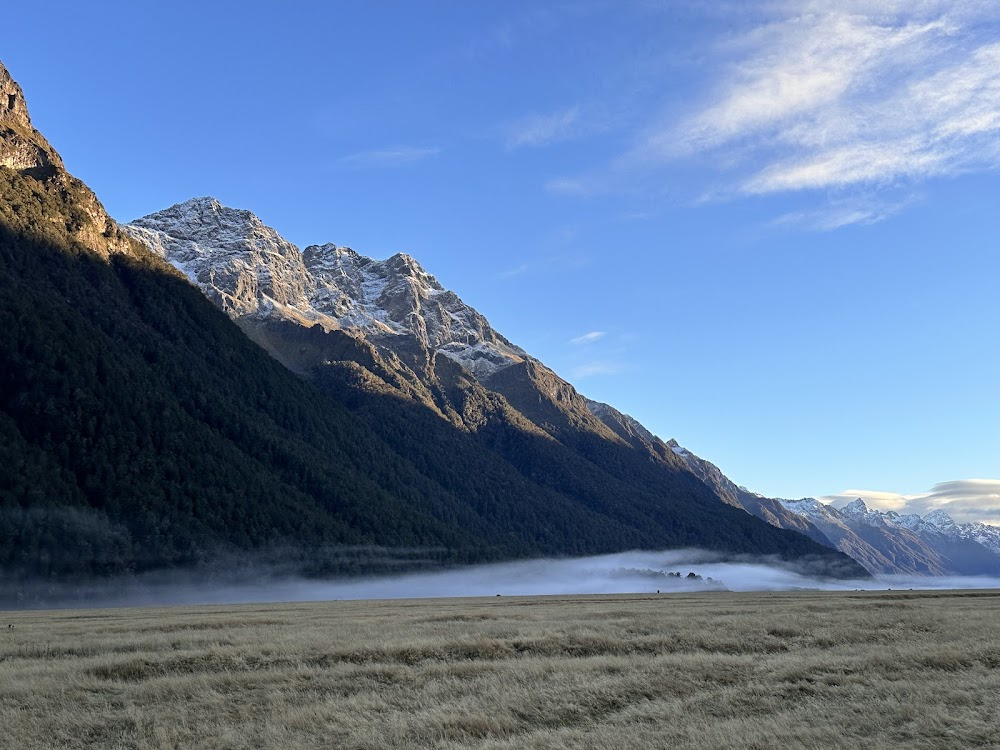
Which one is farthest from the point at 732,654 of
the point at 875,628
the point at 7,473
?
the point at 7,473

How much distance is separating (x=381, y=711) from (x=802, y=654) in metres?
19.3

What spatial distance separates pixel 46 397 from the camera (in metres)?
184

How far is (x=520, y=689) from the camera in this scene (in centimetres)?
2559

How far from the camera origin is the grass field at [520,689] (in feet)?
66.8

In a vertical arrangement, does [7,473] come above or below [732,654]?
above

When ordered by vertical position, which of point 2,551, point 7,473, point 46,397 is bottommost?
point 2,551

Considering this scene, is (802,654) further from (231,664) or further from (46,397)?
(46,397)

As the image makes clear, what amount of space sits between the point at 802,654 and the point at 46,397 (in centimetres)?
19677

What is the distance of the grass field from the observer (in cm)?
2038

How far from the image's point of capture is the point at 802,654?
1286 inches

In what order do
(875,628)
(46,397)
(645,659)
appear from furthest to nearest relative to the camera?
(46,397) → (875,628) → (645,659)

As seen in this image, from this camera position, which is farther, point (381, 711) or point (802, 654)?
point (802, 654)

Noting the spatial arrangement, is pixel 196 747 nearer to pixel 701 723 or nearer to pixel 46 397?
pixel 701 723

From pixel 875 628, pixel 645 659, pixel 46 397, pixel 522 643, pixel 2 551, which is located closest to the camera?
pixel 645 659
